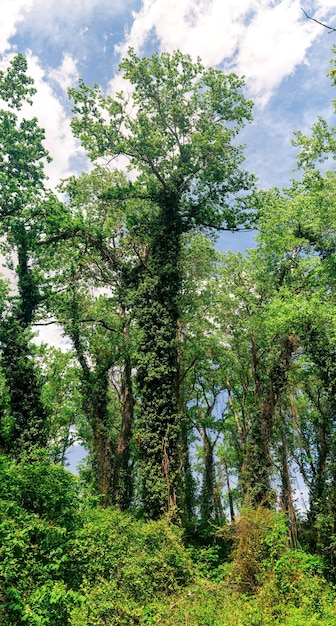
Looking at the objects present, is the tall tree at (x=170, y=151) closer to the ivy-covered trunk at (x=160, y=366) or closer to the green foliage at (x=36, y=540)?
the ivy-covered trunk at (x=160, y=366)

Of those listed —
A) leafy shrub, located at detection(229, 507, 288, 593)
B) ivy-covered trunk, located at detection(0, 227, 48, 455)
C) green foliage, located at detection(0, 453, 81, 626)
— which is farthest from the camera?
ivy-covered trunk, located at detection(0, 227, 48, 455)

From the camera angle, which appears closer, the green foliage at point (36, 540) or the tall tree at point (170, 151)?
the green foliage at point (36, 540)

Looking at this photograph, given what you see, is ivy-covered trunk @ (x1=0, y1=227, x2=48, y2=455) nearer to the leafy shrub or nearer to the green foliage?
the green foliage

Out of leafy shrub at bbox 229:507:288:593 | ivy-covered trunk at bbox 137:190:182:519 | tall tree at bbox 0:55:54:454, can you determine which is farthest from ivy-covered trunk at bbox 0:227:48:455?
leafy shrub at bbox 229:507:288:593

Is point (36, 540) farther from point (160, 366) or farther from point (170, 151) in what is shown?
point (170, 151)

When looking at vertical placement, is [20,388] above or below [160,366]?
below

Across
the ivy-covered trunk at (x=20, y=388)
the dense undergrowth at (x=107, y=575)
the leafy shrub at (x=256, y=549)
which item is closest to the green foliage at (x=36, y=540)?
the dense undergrowth at (x=107, y=575)

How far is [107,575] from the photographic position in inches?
347

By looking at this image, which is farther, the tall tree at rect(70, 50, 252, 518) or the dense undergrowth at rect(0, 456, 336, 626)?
the tall tree at rect(70, 50, 252, 518)

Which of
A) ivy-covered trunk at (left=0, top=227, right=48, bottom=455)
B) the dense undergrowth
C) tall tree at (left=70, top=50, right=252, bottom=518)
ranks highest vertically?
tall tree at (left=70, top=50, right=252, bottom=518)

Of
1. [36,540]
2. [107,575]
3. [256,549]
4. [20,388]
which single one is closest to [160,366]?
[20,388]

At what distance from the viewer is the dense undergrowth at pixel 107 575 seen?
701 centimetres

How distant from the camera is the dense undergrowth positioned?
23.0 ft

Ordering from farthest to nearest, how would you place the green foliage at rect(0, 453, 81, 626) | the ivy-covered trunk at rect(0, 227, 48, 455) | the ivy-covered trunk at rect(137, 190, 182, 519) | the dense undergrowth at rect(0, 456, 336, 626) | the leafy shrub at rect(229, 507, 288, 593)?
the ivy-covered trunk at rect(0, 227, 48, 455)
the ivy-covered trunk at rect(137, 190, 182, 519)
the leafy shrub at rect(229, 507, 288, 593)
the dense undergrowth at rect(0, 456, 336, 626)
the green foliage at rect(0, 453, 81, 626)
